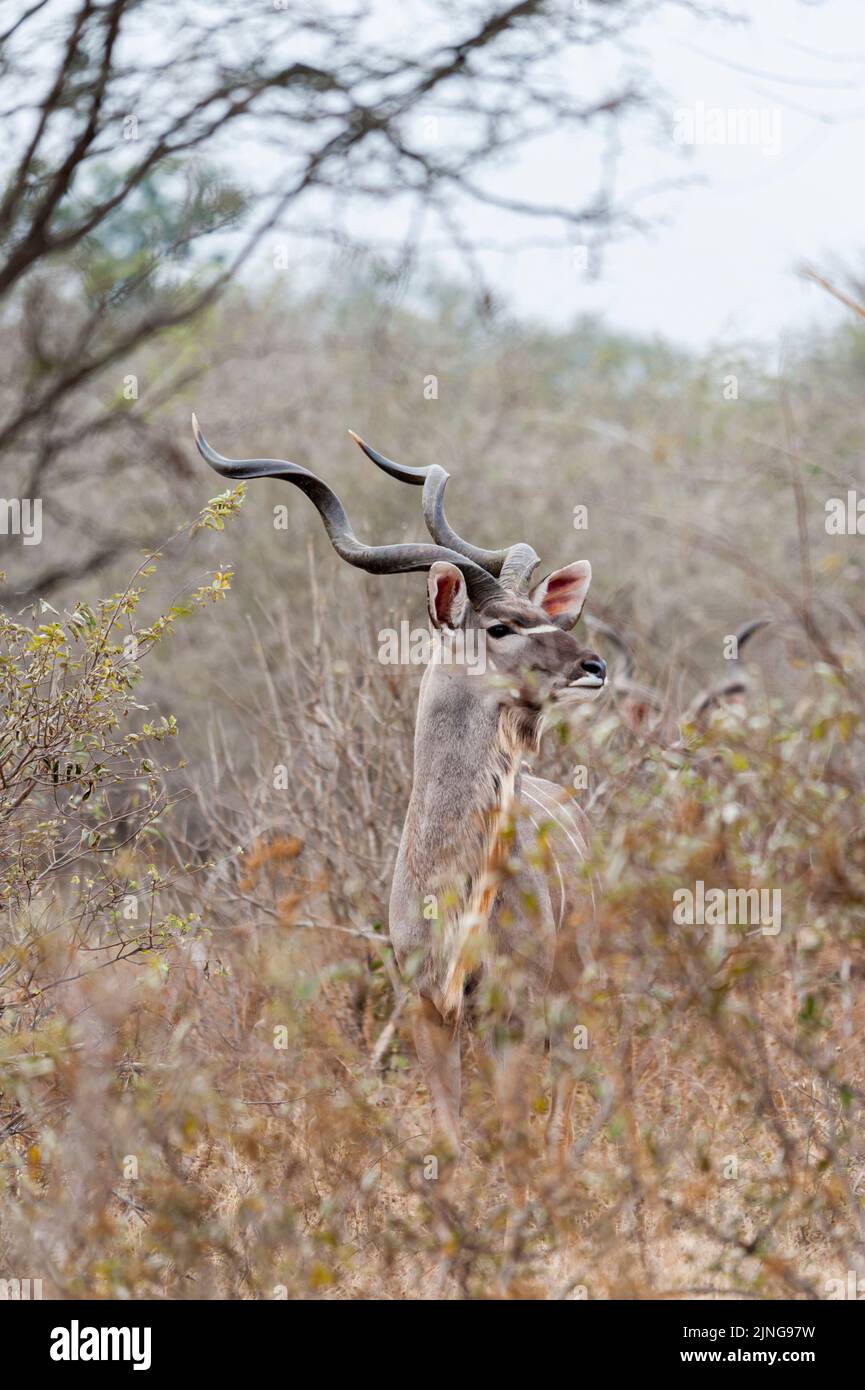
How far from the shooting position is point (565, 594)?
17.6 ft

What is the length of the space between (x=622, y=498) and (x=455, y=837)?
39.1 ft

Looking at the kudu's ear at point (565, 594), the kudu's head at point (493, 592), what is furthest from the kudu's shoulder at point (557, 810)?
the kudu's ear at point (565, 594)

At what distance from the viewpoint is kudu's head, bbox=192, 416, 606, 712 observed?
488cm

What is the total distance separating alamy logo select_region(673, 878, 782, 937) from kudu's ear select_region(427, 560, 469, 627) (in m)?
1.44

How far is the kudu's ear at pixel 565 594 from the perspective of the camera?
529cm

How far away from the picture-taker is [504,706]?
4.94 meters

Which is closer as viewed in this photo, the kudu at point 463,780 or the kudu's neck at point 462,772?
the kudu at point 463,780

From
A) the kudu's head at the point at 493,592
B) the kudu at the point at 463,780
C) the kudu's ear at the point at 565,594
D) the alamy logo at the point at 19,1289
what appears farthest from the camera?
the kudu's ear at the point at 565,594

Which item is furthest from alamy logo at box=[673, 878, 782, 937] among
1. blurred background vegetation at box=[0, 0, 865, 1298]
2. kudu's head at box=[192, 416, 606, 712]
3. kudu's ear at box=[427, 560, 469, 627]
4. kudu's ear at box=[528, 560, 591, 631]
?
kudu's ear at box=[528, 560, 591, 631]
